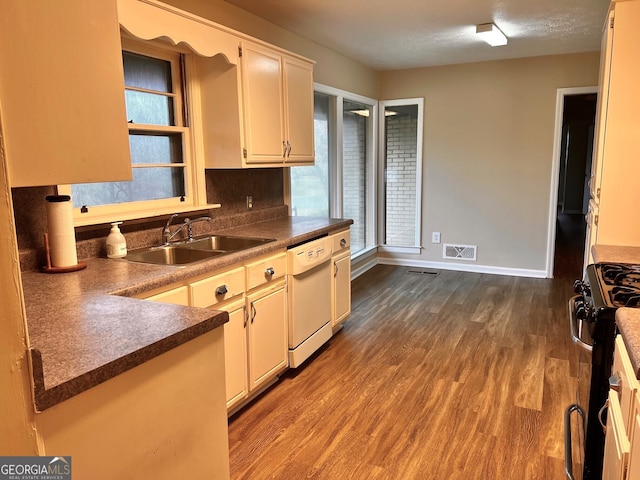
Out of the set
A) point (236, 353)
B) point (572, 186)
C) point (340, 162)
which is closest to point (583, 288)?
point (236, 353)

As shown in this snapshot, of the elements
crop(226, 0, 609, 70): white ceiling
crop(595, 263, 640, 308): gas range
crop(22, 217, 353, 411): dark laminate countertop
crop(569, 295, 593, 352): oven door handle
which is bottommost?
crop(569, 295, 593, 352): oven door handle

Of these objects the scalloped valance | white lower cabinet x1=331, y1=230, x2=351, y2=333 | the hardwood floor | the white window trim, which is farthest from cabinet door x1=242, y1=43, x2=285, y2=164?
the white window trim

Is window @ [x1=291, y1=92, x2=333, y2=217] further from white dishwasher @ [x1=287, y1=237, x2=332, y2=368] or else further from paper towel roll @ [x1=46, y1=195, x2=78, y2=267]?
paper towel roll @ [x1=46, y1=195, x2=78, y2=267]

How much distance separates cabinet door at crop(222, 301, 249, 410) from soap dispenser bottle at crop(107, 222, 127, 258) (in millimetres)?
597

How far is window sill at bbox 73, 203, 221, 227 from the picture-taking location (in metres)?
2.28

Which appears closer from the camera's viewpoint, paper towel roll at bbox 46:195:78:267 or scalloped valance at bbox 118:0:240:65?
paper towel roll at bbox 46:195:78:267

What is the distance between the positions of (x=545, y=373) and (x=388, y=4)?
2.66 metres

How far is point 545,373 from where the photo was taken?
3006mm

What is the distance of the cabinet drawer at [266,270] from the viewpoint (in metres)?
2.50

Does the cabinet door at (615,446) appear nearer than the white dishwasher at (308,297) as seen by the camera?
Yes

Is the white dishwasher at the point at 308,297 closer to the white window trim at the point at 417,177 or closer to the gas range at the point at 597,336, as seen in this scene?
the gas range at the point at 597,336

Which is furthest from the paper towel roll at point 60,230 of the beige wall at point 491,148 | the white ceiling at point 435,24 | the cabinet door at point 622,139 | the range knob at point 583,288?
the beige wall at point 491,148

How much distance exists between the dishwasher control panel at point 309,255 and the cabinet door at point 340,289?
0.21 metres

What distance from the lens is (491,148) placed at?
5.40 m
